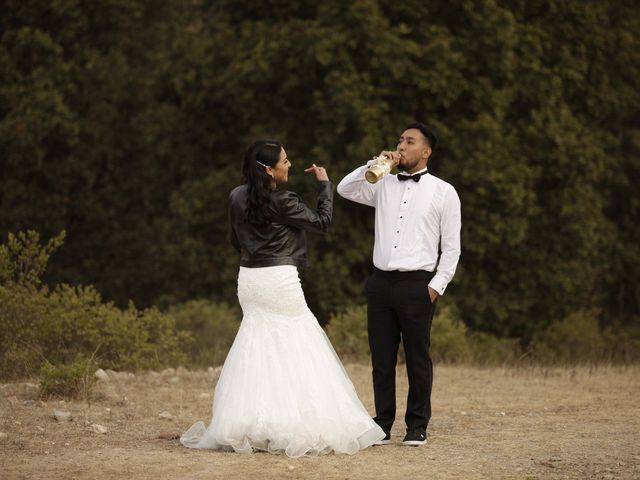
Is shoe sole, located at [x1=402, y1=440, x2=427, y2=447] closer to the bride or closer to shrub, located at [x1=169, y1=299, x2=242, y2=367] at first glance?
the bride

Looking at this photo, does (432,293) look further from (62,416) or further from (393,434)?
(62,416)

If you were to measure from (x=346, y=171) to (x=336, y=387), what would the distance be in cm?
1164

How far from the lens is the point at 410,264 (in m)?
7.29

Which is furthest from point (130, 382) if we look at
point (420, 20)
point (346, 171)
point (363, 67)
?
point (420, 20)

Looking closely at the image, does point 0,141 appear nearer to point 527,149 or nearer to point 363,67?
point 363,67

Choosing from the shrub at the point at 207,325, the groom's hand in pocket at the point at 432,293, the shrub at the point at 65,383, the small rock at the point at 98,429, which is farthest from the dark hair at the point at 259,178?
the shrub at the point at 207,325

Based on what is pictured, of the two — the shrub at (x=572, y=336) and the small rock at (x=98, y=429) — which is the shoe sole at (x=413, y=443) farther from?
the shrub at (x=572, y=336)

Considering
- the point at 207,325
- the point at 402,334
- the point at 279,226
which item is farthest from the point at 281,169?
the point at 207,325

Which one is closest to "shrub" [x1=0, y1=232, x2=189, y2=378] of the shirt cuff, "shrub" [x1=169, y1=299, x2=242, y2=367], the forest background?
"shrub" [x1=169, y1=299, x2=242, y2=367]

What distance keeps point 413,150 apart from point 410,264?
0.81 m

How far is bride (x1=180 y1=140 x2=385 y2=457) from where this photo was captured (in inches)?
279

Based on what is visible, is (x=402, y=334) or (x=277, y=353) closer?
(x=277, y=353)

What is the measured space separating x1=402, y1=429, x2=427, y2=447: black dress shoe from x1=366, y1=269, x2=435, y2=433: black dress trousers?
40mm

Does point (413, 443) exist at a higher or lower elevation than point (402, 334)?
lower
